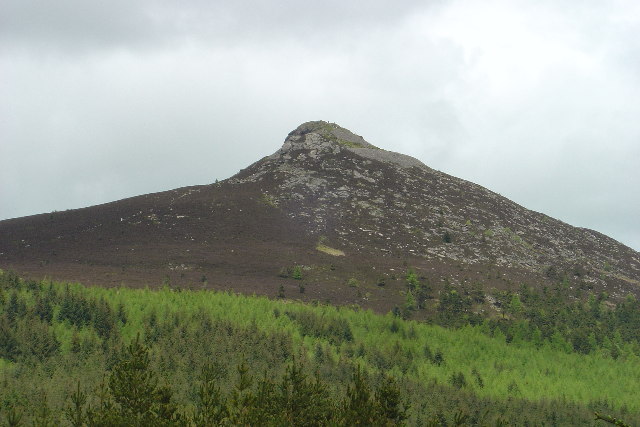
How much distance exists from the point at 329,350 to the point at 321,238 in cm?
3400

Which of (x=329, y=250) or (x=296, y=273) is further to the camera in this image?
(x=329, y=250)

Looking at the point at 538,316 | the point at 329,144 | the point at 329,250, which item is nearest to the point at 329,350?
the point at 538,316

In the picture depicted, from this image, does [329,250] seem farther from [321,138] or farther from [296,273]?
[321,138]

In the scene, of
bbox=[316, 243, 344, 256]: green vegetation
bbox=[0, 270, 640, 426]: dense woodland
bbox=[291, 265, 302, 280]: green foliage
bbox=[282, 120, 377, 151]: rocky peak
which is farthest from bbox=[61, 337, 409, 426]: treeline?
bbox=[282, 120, 377, 151]: rocky peak

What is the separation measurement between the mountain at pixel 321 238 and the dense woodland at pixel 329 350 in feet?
22.3

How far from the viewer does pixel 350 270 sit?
252 feet

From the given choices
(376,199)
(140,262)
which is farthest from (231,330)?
(376,199)

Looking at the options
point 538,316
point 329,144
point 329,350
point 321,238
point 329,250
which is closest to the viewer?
point 329,350

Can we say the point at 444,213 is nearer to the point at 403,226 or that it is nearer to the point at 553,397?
the point at 403,226

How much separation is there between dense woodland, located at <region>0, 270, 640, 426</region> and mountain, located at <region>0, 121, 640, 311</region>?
267 inches

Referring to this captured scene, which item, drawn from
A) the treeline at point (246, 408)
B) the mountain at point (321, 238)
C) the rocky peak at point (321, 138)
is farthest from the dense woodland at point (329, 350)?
the rocky peak at point (321, 138)

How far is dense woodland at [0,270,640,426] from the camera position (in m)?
42.8

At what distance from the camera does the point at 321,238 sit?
8681 cm

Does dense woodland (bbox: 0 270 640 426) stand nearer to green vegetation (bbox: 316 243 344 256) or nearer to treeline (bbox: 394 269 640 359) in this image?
treeline (bbox: 394 269 640 359)
